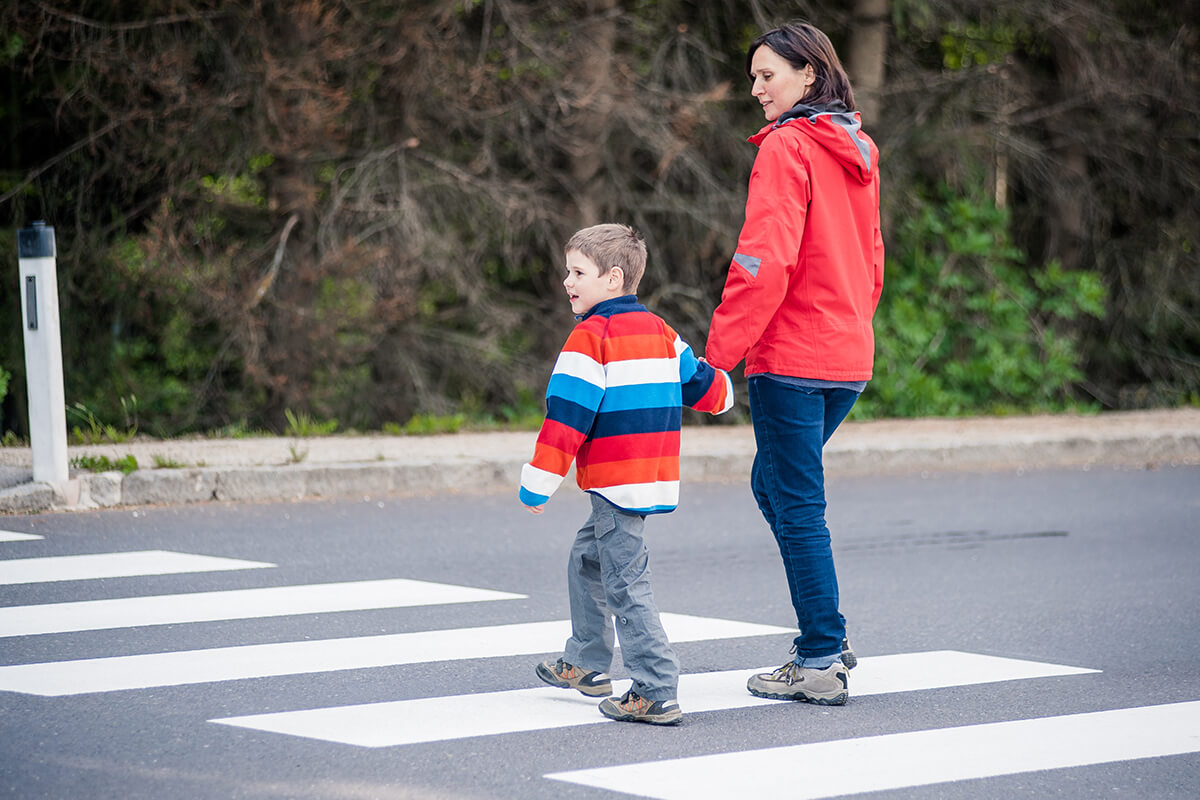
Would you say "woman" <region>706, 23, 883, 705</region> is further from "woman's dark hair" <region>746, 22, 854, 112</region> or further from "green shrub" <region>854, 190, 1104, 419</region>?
"green shrub" <region>854, 190, 1104, 419</region>

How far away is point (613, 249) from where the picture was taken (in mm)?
4523

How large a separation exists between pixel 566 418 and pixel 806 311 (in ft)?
3.00

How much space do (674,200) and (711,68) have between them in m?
1.44

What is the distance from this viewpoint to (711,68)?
15.1m

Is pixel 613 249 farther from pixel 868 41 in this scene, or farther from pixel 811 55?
pixel 868 41

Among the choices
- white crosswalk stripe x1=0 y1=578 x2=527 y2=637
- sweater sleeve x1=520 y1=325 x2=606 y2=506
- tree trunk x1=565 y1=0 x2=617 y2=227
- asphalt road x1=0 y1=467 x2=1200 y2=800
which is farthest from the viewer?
tree trunk x1=565 y1=0 x2=617 y2=227

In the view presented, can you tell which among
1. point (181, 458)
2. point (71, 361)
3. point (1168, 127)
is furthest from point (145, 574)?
point (1168, 127)

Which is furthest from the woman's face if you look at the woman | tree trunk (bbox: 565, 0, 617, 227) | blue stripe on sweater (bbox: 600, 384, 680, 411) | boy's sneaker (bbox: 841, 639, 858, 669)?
tree trunk (bbox: 565, 0, 617, 227)

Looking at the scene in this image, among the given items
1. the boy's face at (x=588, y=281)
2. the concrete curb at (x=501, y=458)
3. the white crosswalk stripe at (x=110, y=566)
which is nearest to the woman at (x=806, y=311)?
the boy's face at (x=588, y=281)

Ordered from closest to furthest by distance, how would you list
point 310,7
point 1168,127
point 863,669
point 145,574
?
point 863,669 → point 145,574 → point 310,7 → point 1168,127

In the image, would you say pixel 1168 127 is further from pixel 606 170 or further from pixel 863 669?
pixel 863 669

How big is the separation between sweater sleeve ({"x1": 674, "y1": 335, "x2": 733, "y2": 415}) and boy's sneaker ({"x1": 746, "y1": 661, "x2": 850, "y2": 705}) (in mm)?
944

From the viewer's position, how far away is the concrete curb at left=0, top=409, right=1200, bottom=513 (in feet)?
28.8

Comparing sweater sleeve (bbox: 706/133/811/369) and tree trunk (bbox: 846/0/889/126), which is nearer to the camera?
sweater sleeve (bbox: 706/133/811/369)
